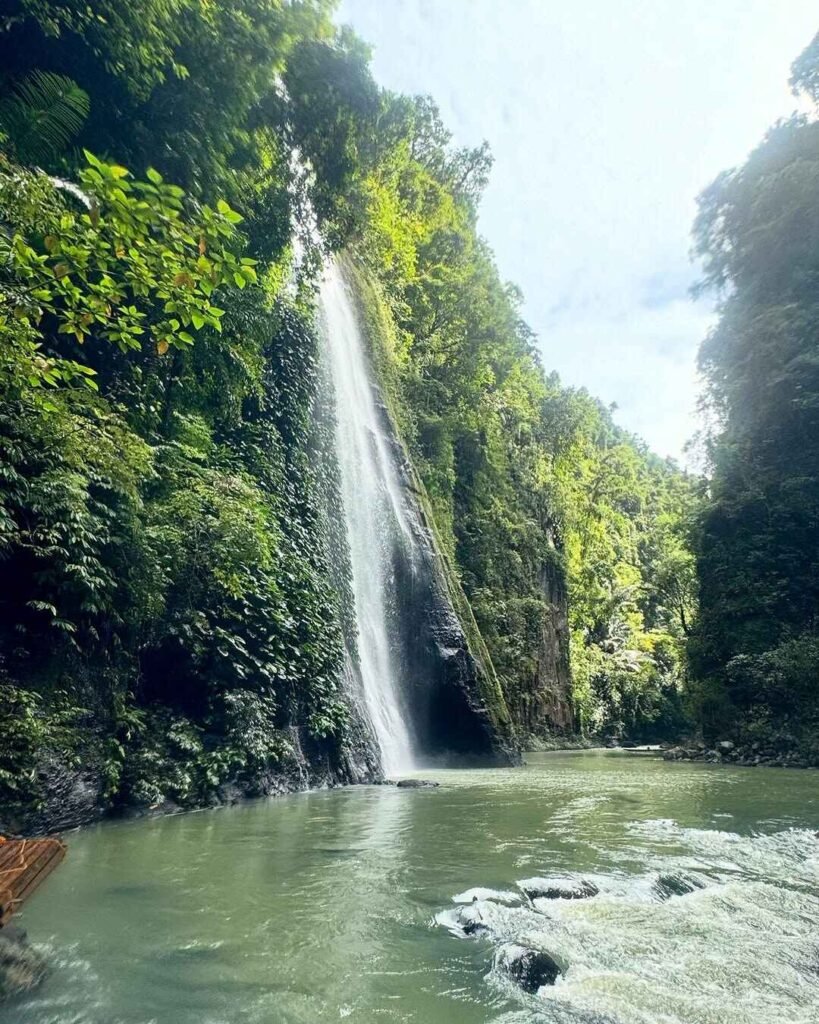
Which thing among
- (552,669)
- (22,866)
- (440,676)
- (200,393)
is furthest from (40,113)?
(552,669)

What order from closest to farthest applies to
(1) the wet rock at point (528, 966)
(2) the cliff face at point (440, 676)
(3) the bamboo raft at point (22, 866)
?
(1) the wet rock at point (528, 966), (3) the bamboo raft at point (22, 866), (2) the cliff face at point (440, 676)

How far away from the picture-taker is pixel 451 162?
29.3 m

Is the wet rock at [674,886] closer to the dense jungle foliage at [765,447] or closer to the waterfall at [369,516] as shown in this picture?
the waterfall at [369,516]

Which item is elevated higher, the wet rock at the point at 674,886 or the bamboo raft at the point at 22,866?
the bamboo raft at the point at 22,866

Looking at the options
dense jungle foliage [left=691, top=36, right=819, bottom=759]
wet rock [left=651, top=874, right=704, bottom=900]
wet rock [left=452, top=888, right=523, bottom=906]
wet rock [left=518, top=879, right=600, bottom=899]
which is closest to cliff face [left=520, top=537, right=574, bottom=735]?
dense jungle foliage [left=691, top=36, right=819, bottom=759]

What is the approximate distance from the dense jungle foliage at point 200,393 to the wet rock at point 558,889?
3.66 meters

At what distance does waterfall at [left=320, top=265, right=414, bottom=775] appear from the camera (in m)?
13.3

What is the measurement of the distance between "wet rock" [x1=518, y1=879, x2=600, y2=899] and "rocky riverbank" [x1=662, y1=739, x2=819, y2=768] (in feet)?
42.9

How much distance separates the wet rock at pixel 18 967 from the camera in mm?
2568

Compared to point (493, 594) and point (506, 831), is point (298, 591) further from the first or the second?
point (493, 594)

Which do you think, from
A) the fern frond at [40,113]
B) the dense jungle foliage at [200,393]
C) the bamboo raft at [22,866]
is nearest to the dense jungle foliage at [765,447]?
the dense jungle foliage at [200,393]

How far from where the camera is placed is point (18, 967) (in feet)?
8.75

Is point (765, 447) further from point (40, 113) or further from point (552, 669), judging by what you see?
point (40, 113)

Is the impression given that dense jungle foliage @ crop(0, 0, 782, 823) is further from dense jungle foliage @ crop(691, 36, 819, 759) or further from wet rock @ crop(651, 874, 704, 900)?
wet rock @ crop(651, 874, 704, 900)
